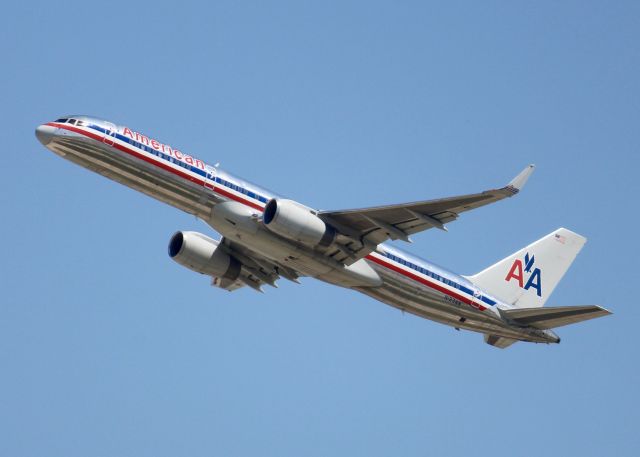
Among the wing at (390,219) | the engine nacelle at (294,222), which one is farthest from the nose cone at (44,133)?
the wing at (390,219)

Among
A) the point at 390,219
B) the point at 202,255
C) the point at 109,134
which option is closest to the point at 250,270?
the point at 202,255

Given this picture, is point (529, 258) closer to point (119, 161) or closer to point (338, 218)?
point (338, 218)

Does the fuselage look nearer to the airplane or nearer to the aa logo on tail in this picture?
the airplane

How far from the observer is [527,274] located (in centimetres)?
5672

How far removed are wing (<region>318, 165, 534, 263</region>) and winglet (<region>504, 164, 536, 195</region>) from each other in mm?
1312

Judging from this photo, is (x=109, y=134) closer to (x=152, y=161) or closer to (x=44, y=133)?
(x=152, y=161)

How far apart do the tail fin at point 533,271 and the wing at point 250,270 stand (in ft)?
34.6

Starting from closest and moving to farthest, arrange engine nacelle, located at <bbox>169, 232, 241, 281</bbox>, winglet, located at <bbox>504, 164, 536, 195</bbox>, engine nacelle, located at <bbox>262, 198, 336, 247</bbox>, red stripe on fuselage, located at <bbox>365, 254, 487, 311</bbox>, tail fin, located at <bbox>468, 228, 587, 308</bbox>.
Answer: winglet, located at <bbox>504, 164, 536, 195</bbox> → engine nacelle, located at <bbox>262, 198, 336, 247</bbox> → red stripe on fuselage, located at <bbox>365, 254, 487, 311</bbox> → engine nacelle, located at <bbox>169, 232, 241, 281</bbox> → tail fin, located at <bbox>468, 228, 587, 308</bbox>

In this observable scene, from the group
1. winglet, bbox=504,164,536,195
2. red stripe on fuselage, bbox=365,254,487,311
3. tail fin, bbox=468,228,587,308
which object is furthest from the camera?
tail fin, bbox=468,228,587,308

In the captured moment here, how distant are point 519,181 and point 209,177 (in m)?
14.6

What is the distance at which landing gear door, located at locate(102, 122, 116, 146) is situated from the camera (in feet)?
151

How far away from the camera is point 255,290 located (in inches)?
2149

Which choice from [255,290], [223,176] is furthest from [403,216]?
[255,290]

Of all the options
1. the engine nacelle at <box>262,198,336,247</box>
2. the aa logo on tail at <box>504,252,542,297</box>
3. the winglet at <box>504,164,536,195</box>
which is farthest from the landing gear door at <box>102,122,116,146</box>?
the aa logo on tail at <box>504,252,542,297</box>
